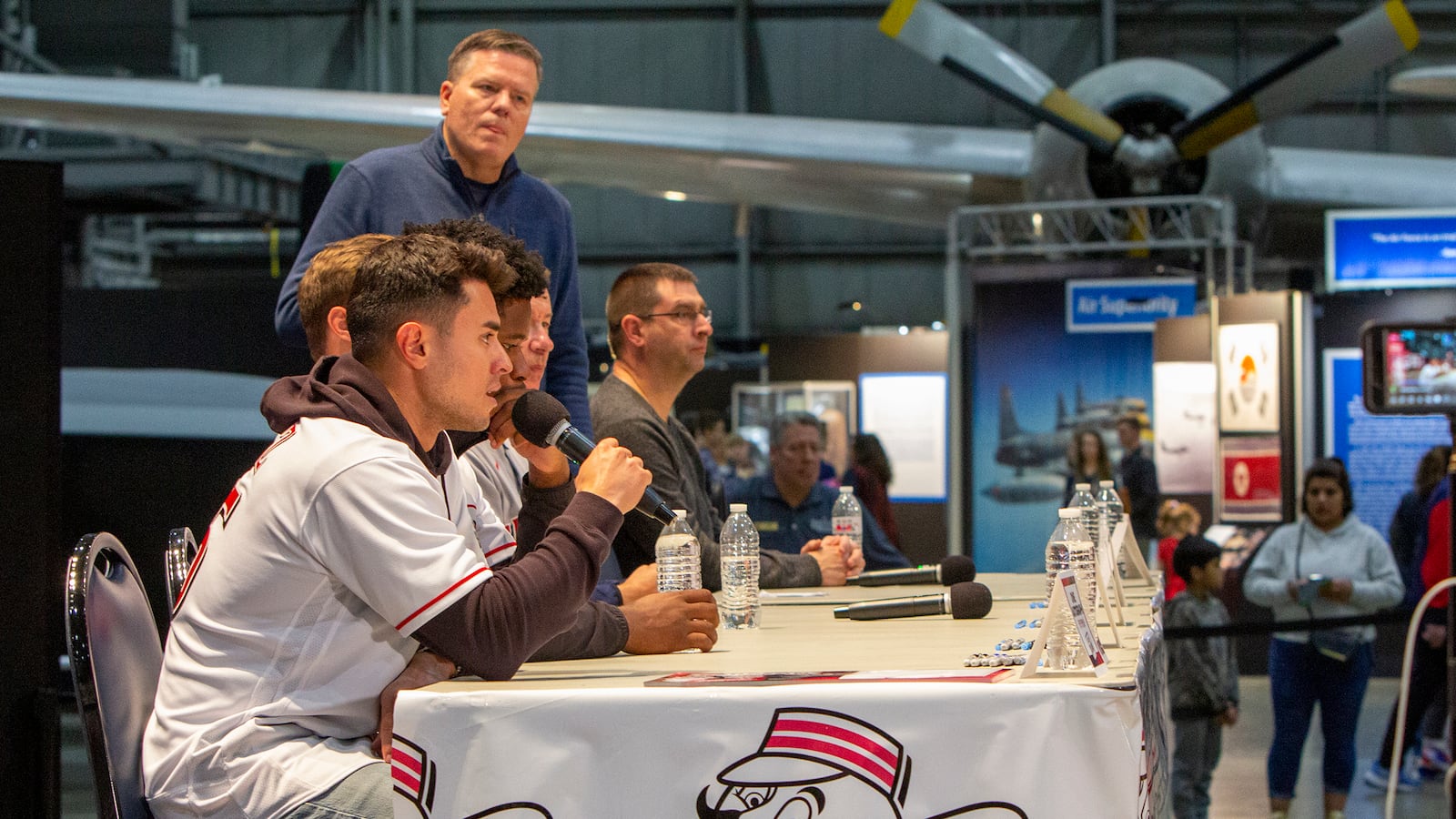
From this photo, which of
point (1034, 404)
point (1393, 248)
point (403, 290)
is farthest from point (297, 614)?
point (1393, 248)

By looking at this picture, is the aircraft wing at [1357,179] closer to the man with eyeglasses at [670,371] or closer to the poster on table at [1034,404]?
the poster on table at [1034,404]

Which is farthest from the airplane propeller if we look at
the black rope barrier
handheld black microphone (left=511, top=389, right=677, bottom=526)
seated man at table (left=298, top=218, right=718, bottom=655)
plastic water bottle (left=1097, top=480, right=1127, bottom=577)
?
handheld black microphone (left=511, top=389, right=677, bottom=526)

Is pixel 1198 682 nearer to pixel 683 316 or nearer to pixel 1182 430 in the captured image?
pixel 683 316

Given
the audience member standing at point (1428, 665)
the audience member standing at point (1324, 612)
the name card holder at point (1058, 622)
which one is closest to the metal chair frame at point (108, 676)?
the name card holder at point (1058, 622)

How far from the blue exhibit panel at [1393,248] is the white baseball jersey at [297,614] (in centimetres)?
764

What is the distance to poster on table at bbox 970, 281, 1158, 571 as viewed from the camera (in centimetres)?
808

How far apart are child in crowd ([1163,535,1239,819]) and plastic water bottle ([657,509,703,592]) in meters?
2.59

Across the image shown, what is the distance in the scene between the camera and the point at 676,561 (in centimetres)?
215

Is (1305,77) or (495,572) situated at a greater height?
(1305,77)

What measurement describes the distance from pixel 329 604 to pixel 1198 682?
3650mm

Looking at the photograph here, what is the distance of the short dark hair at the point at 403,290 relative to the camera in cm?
161

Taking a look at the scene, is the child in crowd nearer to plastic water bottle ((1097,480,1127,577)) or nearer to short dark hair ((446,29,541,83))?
plastic water bottle ((1097,480,1127,577))

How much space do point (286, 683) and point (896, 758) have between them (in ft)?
2.20

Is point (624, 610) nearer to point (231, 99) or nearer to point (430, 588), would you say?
point (430, 588)
